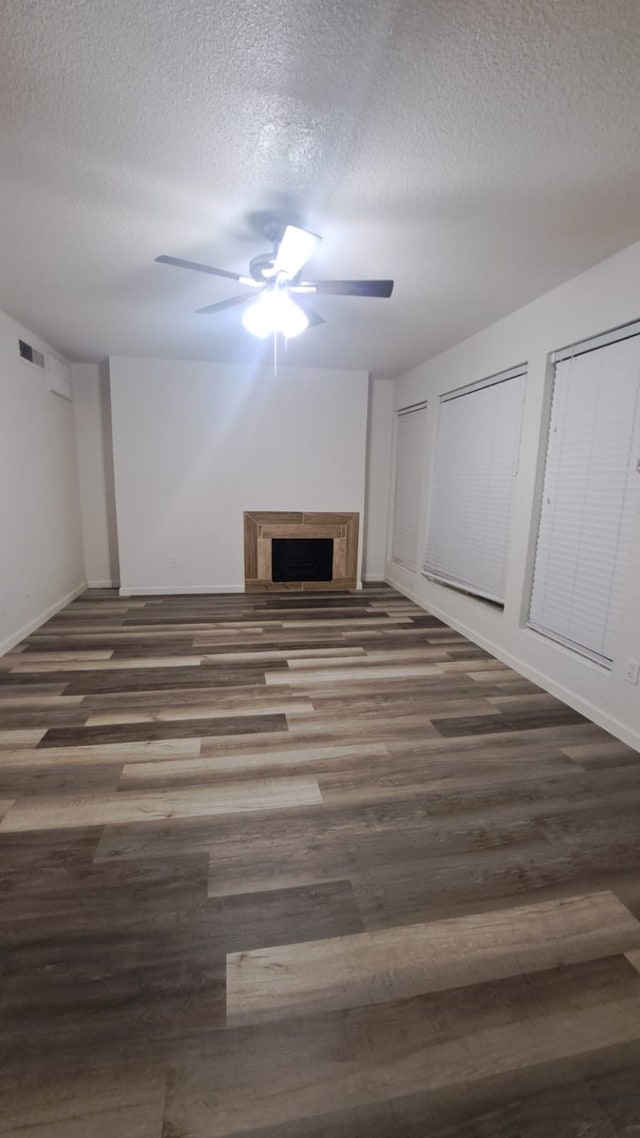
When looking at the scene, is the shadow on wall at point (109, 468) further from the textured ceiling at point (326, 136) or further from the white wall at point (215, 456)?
the textured ceiling at point (326, 136)

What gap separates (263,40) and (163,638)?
11.2 feet

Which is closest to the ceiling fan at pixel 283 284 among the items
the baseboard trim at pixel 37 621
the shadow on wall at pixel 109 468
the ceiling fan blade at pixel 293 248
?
the ceiling fan blade at pixel 293 248

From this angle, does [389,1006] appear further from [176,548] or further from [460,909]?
[176,548]

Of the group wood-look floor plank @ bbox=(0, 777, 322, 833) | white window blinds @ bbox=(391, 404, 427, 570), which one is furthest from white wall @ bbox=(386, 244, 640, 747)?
wood-look floor plank @ bbox=(0, 777, 322, 833)

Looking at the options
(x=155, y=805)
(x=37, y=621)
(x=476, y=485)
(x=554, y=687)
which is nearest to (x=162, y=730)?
(x=155, y=805)

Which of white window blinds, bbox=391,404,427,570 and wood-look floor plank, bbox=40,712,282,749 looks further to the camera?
white window blinds, bbox=391,404,427,570

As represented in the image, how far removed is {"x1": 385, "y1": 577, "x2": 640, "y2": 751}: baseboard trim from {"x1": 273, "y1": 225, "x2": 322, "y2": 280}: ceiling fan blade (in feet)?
9.05

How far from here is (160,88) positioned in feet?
4.68

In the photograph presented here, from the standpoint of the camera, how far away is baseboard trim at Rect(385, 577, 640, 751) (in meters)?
2.42

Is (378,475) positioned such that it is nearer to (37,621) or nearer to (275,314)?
(275,314)

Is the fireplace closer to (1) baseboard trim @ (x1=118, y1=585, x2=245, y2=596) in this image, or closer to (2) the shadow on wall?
(1) baseboard trim @ (x1=118, y1=585, x2=245, y2=596)

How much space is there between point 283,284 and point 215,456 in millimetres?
2787

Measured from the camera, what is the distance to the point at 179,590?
16.9 feet

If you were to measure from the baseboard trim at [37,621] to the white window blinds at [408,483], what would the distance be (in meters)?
3.64
